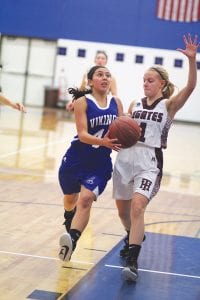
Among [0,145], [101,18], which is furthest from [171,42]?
[0,145]

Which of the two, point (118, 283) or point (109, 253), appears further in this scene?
point (109, 253)

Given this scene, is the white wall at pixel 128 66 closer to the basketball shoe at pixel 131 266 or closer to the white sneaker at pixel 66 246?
the basketball shoe at pixel 131 266

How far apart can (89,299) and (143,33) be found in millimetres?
18426

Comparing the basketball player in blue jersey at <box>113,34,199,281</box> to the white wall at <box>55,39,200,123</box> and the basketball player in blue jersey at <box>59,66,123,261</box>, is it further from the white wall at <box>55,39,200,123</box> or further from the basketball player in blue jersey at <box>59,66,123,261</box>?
the white wall at <box>55,39,200,123</box>

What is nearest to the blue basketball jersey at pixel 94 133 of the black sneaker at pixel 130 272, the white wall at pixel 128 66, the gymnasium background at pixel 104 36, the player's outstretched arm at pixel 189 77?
the player's outstretched arm at pixel 189 77

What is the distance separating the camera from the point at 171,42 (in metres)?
21.9

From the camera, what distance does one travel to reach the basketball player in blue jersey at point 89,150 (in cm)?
497

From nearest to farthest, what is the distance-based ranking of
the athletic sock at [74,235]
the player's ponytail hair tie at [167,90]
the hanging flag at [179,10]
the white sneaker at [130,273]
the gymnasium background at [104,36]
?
the white sneaker at [130,273], the athletic sock at [74,235], the player's ponytail hair tie at [167,90], the hanging flag at [179,10], the gymnasium background at [104,36]

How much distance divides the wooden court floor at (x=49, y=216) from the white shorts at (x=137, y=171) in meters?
0.68

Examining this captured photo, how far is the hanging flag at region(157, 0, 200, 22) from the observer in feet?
67.9

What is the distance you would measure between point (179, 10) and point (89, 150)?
16.6 meters

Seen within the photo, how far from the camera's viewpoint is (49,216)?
694 cm

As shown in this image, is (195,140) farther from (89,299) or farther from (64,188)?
(89,299)

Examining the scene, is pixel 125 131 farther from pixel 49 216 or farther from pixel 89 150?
pixel 49 216
